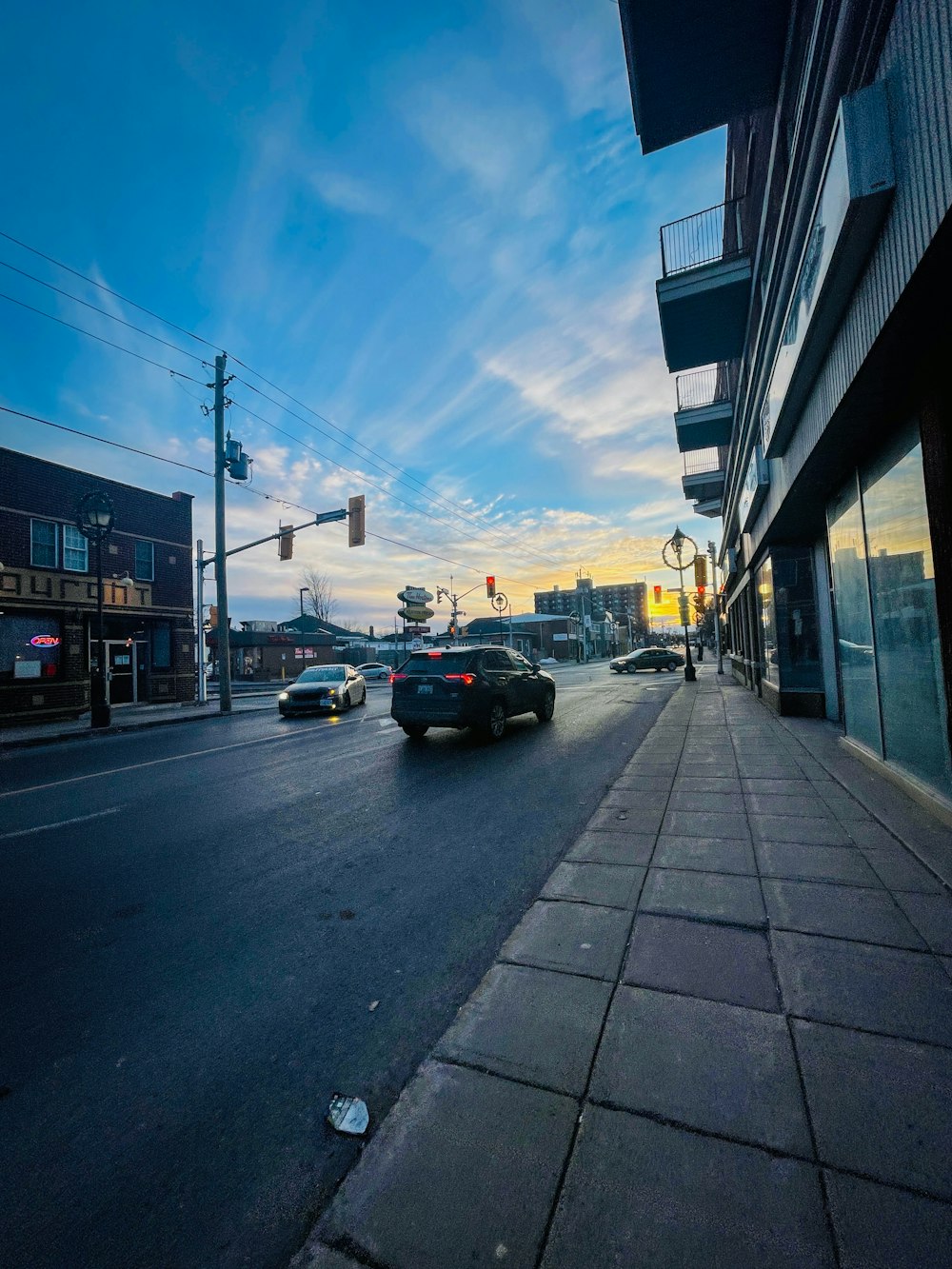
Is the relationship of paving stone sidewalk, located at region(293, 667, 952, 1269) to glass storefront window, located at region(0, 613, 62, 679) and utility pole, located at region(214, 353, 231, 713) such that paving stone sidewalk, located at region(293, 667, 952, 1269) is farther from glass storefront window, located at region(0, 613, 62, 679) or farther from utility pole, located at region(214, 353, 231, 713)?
glass storefront window, located at region(0, 613, 62, 679)

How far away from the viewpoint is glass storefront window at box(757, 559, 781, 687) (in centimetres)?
1138

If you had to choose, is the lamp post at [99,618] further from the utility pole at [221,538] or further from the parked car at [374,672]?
the parked car at [374,672]

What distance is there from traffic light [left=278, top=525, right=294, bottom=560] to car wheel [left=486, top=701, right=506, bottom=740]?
12.3 metres

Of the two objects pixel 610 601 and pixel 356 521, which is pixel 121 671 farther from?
pixel 610 601

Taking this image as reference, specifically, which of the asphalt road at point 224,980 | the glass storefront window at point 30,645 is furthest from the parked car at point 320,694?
the asphalt road at point 224,980

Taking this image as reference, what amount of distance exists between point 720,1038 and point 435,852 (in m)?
2.70

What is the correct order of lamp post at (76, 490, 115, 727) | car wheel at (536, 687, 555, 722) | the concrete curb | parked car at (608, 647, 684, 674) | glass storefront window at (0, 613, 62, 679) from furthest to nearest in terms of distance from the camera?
1. parked car at (608, 647, 684, 674)
2. glass storefront window at (0, 613, 62, 679)
3. lamp post at (76, 490, 115, 727)
4. the concrete curb
5. car wheel at (536, 687, 555, 722)

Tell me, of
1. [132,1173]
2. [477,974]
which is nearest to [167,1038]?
[132,1173]

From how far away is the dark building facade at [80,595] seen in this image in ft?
57.8

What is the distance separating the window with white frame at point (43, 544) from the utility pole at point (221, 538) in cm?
544

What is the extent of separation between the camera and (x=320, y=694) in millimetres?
15992

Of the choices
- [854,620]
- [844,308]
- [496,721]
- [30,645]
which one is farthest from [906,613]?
[30,645]

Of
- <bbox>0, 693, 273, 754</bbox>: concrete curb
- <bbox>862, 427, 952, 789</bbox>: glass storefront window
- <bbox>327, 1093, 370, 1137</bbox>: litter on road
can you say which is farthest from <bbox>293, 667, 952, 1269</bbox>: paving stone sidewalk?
<bbox>0, 693, 273, 754</bbox>: concrete curb

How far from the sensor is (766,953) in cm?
282
